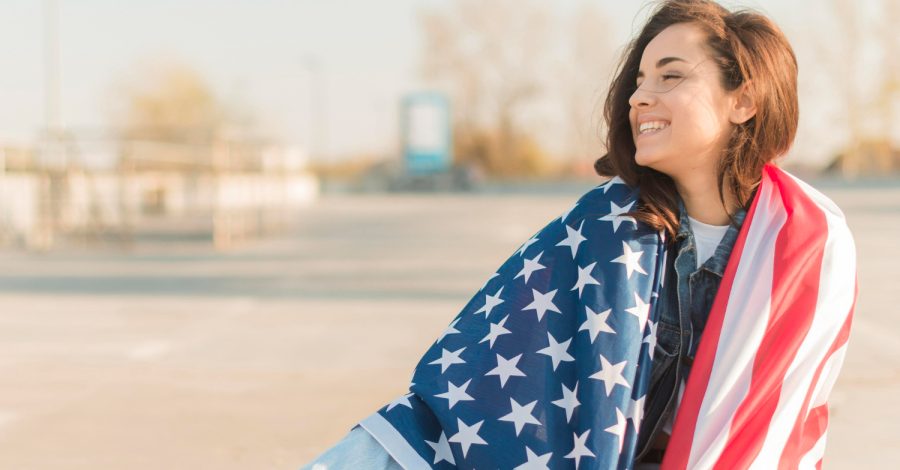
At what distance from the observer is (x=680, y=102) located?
226cm

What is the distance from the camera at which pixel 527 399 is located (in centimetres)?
213

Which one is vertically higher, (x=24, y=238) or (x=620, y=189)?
(x=620, y=189)

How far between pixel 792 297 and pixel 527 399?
1.81 ft

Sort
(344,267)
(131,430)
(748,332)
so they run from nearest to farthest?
(748,332), (131,430), (344,267)

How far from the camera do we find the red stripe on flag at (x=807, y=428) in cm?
212

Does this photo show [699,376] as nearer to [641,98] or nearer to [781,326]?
[781,326]

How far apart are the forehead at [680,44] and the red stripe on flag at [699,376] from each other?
419 mm

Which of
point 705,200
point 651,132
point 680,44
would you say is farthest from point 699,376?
point 680,44

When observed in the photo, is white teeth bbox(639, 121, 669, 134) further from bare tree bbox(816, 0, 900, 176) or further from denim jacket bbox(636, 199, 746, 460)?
bare tree bbox(816, 0, 900, 176)

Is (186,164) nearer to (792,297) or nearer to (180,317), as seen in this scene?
(180,317)

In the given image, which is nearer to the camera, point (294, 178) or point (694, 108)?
point (694, 108)

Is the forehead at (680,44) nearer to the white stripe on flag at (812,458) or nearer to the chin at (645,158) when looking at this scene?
the chin at (645,158)

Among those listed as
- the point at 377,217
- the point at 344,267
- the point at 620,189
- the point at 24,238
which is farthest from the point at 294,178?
the point at 620,189

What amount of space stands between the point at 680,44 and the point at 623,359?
68cm
